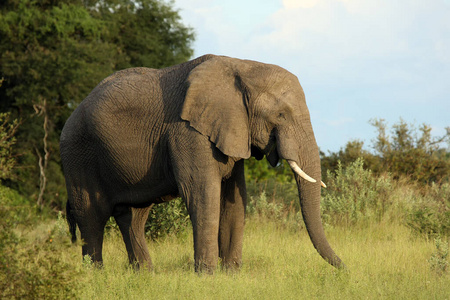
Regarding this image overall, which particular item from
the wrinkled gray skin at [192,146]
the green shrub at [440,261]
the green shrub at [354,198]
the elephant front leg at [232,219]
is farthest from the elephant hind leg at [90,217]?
the green shrub at [354,198]

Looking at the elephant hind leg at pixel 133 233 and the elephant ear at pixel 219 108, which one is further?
the elephant hind leg at pixel 133 233

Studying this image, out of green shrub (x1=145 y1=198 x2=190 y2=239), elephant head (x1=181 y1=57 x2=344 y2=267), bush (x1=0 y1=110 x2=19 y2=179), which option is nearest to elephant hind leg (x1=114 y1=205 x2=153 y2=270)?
bush (x1=0 y1=110 x2=19 y2=179)

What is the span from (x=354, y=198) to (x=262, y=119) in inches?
249

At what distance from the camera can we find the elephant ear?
7574 millimetres

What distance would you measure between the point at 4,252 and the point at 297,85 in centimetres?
401

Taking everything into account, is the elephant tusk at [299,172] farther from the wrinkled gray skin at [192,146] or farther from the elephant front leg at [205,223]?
the elephant front leg at [205,223]

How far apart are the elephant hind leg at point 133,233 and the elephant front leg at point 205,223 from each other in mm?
1527

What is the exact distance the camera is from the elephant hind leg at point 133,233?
890cm

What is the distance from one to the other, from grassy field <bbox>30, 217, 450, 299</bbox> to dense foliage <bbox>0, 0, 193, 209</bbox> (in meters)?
13.1

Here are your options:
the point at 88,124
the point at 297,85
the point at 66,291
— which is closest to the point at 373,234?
the point at 297,85

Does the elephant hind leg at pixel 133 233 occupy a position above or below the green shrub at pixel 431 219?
below

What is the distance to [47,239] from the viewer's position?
546 centimetres

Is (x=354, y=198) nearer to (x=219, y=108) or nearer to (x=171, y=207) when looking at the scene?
(x=171, y=207)

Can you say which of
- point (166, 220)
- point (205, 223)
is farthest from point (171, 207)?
point (205, 223)
